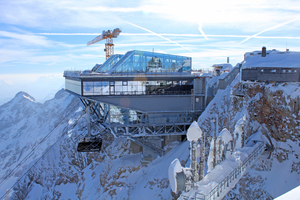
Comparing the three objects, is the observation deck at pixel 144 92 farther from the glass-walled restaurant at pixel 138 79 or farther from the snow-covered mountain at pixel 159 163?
the snow-covered mountain at pixel 159 163

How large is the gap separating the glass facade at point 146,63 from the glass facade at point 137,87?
172 centimetres

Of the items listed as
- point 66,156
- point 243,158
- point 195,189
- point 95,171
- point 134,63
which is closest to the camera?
point 195,189

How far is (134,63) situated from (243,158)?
20332 mm

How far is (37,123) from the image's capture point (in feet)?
288

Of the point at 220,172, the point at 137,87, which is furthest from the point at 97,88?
the point at 220,172

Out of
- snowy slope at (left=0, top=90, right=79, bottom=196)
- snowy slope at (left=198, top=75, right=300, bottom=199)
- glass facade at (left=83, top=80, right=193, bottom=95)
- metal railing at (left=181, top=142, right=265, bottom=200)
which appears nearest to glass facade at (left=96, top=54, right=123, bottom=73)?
glass facade at (left=83, top=80, right=193, bottom=95)

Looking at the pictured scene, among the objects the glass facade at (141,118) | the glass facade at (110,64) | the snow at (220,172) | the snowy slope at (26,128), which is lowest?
the snowy slope at (26,128)

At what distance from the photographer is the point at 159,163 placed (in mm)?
31125

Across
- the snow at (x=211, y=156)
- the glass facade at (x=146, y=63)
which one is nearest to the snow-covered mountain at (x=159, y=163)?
the snow at (x=211, y=156)

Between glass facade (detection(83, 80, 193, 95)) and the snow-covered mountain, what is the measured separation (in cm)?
561

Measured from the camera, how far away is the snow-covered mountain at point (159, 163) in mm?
18250

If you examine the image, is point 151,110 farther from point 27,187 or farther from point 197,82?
point 27,187

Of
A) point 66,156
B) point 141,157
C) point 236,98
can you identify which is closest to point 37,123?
point 66,156

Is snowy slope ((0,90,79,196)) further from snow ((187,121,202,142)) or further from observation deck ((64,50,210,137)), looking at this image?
snow ((187,121,202,142))
